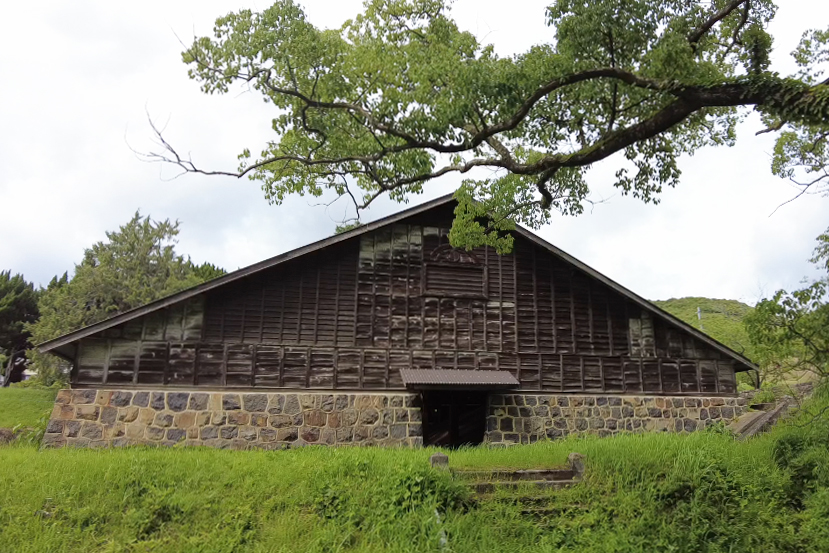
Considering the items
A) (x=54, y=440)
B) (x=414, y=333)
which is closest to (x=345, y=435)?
(x=414, y=333)

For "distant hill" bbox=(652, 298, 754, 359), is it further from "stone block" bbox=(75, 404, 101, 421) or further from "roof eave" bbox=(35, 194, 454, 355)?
"stone block" bbox=(75, 404, 101, 421)

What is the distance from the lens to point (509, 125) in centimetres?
846

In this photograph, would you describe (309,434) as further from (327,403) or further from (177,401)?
(177,401)

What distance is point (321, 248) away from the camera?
13.1 metres

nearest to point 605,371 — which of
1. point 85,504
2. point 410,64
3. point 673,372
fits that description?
point 673,372

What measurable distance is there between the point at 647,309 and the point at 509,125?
840 centimetres

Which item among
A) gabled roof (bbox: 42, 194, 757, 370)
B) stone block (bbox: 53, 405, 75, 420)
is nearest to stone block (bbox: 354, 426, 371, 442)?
gabled roof (bbox: 42, 194, 757, 370)

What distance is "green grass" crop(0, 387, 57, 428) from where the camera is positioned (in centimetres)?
1936

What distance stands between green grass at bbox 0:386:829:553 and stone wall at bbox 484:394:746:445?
15.6 ft

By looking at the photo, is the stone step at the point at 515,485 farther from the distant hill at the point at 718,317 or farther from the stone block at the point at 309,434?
the distant hill at the point at 718,317

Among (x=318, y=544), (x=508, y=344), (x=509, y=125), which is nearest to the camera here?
(x=318, y=544)

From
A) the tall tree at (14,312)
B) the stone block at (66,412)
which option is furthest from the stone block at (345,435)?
the tall tree at (14,312)

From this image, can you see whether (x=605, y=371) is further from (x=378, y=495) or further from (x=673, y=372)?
(x=378, y=495)

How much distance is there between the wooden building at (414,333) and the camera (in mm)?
12312
